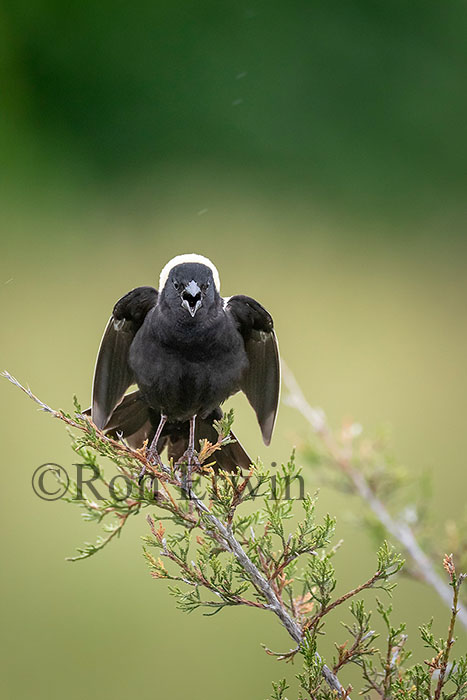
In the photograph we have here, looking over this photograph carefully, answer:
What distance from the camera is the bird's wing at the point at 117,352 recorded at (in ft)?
7.58

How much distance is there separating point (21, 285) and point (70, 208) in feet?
3.60

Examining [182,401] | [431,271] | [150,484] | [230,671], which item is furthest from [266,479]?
[431,271]

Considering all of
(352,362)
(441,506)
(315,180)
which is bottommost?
(441,506)

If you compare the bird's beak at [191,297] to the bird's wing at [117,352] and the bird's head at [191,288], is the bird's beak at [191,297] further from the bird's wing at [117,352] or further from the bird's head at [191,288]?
the bird's wing at [117,352]

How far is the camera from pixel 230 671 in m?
4.69

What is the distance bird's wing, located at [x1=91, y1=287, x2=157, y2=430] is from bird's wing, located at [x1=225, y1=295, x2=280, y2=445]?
0.84ft

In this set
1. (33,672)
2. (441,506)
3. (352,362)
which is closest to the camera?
(33,672)

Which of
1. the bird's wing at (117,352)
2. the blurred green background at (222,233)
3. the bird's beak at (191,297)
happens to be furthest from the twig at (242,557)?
the blurred green background at (222,233)

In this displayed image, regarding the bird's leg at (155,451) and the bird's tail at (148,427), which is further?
the bird's tail at (148,427)

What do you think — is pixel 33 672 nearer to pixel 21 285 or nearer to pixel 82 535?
pixel 82 535

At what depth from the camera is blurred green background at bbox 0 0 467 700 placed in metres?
4.84

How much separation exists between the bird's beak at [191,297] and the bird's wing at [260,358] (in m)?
0.25

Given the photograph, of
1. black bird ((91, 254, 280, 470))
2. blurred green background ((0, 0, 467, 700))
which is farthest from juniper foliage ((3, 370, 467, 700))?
blurred green background ((0, 0, 467, 700))

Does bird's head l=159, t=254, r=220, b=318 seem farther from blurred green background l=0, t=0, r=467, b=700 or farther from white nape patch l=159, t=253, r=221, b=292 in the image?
blurred green background l=0, t=0, r=467, b=700
